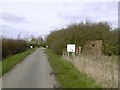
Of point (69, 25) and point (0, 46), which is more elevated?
point (69, 25)

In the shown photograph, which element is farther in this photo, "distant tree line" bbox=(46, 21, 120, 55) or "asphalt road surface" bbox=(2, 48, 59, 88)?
"distant tree line" bbox=(46, 21, 120, 55)

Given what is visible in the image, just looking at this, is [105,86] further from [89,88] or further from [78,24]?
[78,24]

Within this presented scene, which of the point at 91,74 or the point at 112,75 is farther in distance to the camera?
the point at 91,74

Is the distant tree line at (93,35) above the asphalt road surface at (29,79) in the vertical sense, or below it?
above

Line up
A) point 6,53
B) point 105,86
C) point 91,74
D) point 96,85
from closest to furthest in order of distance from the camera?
point 105,86 → point 96,85 → point 91,74 → point 6,53

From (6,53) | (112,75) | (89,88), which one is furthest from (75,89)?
(6,53)

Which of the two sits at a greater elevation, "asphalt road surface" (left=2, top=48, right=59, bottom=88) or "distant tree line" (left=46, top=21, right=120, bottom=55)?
"distant tree line" (left=46, top=21, right=120, bottom=55)

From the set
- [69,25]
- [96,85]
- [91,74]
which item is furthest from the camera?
[69,25]

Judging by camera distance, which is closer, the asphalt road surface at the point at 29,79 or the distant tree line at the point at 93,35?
the asphalt road surface at the point at 29,79

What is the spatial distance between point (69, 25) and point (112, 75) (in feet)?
99.3

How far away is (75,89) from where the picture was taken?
11555 mm

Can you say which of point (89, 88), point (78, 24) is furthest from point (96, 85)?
point (78, 24)

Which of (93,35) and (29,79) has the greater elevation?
(93,35)

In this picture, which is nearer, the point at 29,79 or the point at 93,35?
the point at 29,79
